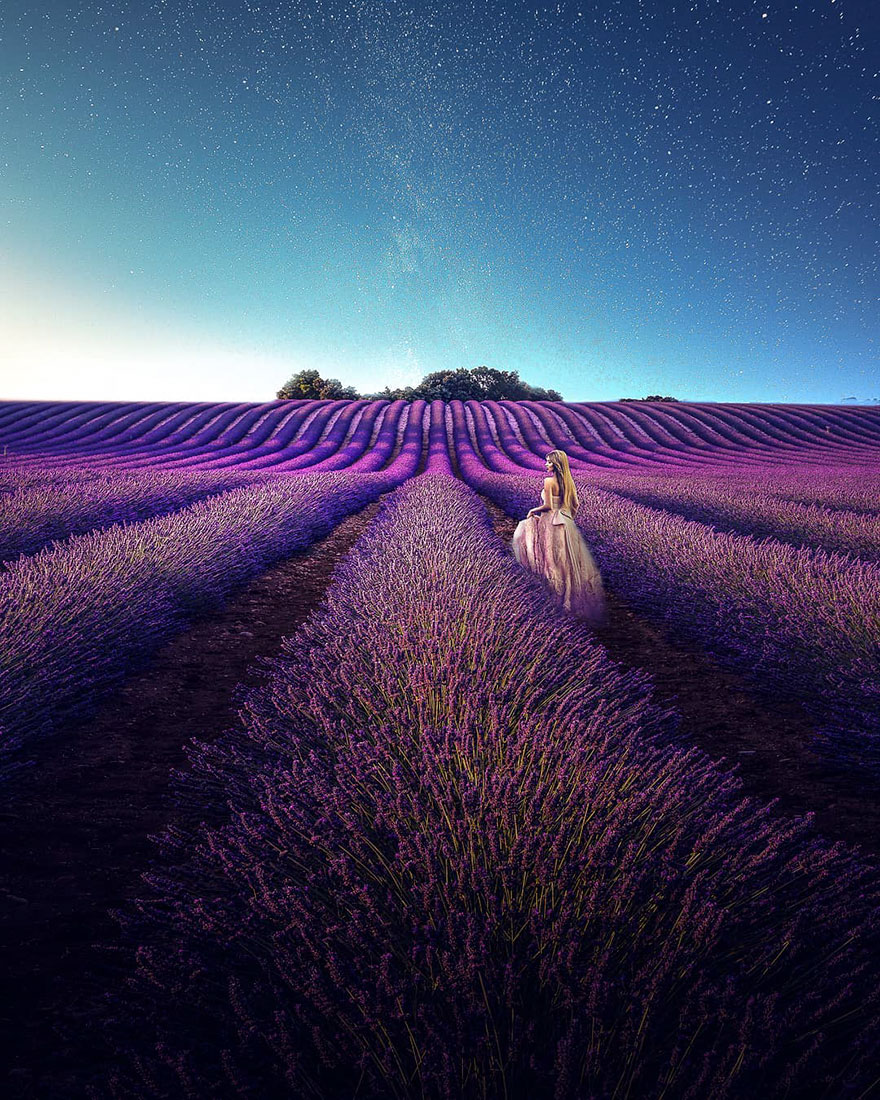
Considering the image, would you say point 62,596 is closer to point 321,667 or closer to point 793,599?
point 321,667

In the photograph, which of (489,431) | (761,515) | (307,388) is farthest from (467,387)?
(761,515)

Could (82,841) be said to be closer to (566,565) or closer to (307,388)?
(566,565)

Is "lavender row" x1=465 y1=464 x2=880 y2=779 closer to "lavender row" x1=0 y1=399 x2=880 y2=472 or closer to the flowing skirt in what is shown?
the flowing skirt

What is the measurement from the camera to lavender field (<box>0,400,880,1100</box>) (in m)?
0.86

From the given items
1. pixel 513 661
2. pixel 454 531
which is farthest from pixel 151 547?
pixel 513 661

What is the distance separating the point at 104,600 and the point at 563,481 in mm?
3394

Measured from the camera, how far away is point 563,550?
442 cm

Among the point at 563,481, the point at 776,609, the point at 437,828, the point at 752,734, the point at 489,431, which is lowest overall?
the point at 752,734

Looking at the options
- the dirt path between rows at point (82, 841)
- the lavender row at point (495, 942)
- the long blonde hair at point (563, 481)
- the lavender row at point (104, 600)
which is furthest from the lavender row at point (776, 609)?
the lavender row at point (104, 600)

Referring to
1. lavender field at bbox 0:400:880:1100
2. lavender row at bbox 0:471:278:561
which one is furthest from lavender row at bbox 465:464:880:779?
lavender row at bbox 0:471:278:561

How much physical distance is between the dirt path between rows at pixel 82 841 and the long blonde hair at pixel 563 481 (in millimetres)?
2563

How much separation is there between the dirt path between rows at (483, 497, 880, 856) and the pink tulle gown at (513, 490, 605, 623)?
0.32 metres

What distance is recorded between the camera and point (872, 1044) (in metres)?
0.82

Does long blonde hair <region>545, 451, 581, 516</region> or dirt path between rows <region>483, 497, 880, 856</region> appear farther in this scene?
long blonde hair <region>545, 451, 581, 516</region>
